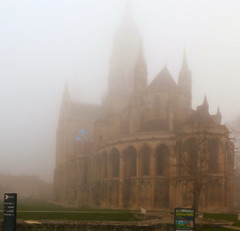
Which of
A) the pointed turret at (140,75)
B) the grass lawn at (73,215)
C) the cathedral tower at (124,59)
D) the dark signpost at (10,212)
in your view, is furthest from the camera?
the cathedral tower at (124,59)

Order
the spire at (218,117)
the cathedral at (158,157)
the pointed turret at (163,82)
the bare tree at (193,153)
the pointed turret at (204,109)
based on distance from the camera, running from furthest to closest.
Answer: the pointed turret at (163,82) < the spire at (218,117) < the pointed turret at (204,109) < the cathedral at (158,157) < the bare tree at (193,153)

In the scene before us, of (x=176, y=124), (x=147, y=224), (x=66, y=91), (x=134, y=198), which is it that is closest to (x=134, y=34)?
(x=66, y=91)

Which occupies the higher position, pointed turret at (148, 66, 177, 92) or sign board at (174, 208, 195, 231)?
pointed turret at (148, 66, 177, 92)

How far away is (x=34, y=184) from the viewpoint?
162250 mm

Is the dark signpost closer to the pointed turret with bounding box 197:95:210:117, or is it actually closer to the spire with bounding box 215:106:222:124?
the pointed turret with bounding box 197:95:210:117

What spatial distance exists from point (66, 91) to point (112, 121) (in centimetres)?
3982

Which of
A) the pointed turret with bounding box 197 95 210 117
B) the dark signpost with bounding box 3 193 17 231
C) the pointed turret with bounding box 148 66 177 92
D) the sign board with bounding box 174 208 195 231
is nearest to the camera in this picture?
the sign board with bounding box 174 208 195 231

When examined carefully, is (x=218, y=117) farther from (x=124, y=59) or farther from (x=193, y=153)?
(x=124, y=59)

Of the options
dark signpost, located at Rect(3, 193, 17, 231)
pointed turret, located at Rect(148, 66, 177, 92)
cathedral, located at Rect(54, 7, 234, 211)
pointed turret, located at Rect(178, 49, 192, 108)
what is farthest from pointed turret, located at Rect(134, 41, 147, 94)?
dark signpost, located at Rect(3, 193, 17, 231)

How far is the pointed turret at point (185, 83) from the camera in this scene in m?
65.6

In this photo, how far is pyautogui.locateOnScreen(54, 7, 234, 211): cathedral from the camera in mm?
50125

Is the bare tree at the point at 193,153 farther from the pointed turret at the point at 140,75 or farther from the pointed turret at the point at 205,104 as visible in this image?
the pointed turret at the point at 140,75

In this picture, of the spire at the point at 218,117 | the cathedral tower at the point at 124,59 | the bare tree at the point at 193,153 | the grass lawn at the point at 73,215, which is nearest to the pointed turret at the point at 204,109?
the spire at the point at 218,117

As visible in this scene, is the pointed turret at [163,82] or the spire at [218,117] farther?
the pointed turret at [163,82]
